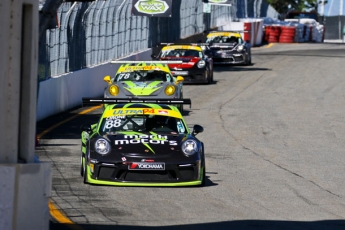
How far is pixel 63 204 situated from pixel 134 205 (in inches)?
32.5

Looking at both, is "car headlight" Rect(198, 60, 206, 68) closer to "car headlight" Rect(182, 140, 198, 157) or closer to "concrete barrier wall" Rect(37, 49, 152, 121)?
"concrete barrier wall" Rect(37, 49, 152, 121)

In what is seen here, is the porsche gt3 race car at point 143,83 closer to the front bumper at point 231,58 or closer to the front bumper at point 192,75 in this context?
the front bumper at point 192,75

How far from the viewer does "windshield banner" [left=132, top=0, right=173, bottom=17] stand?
3153 cm

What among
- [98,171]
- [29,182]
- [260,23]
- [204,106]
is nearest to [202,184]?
[98,171]

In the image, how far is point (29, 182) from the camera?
712 centimetres

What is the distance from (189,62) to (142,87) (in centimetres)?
843

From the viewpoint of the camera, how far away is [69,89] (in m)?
22.9

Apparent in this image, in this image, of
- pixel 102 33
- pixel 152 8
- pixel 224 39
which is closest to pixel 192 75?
pixel 102 33

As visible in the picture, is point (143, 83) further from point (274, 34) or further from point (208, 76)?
point (274, 34)

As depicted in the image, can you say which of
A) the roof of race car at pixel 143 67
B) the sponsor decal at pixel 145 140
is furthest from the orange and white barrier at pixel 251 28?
the sponsor decal at pixel 145 140

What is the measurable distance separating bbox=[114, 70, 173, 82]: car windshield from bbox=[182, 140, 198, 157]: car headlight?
8429 millimetres

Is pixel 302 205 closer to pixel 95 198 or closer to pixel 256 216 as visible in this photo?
pixel 256 216

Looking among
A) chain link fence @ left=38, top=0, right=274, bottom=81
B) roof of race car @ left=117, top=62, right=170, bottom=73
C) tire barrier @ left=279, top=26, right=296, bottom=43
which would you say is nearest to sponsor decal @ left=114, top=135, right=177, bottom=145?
chain link fence @ left=38, top=0, right=274, bottom=81

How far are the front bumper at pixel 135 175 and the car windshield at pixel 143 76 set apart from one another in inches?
343
